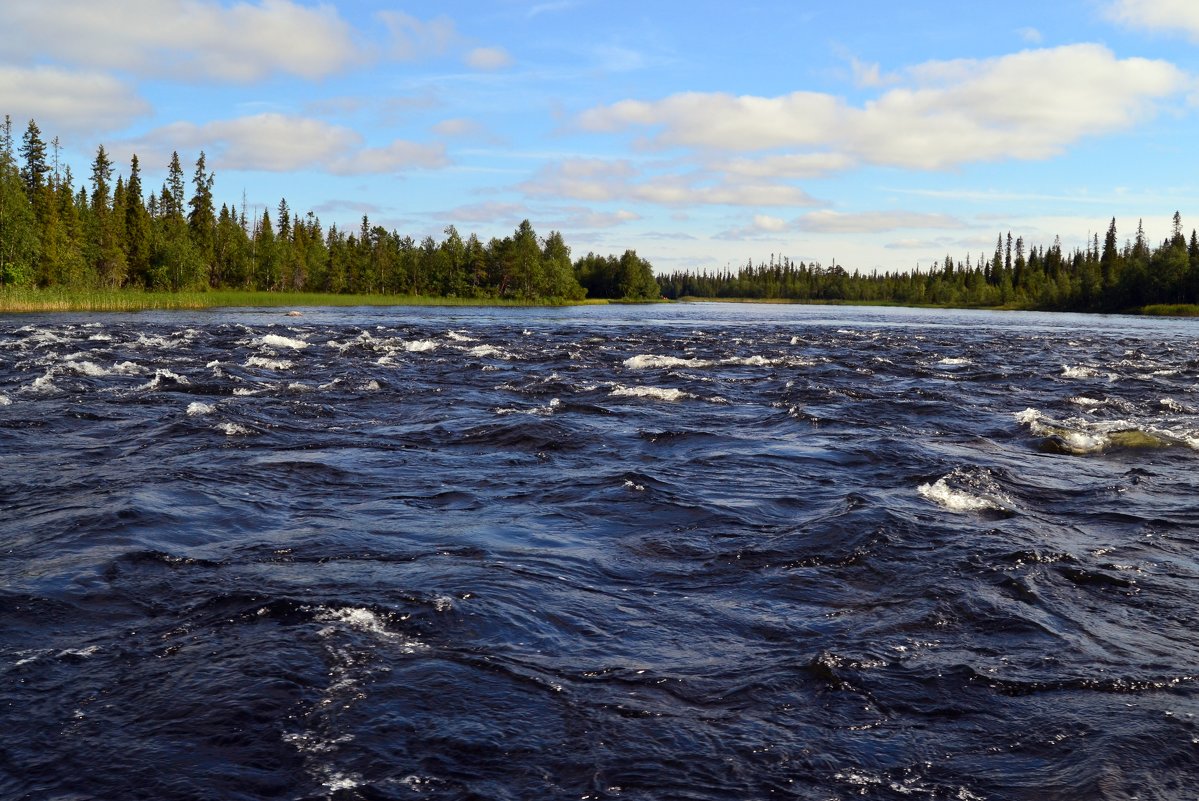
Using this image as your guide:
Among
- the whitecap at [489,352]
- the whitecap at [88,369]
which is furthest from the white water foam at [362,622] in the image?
the whitecap at [489,352]

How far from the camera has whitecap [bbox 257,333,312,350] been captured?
35247 mm

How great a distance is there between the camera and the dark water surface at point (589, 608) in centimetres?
506

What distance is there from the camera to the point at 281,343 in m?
36.7

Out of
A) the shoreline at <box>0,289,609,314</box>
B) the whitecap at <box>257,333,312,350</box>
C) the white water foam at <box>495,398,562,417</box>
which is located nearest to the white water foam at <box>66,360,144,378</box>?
the whitecap at <box>257,333,312,350</box>

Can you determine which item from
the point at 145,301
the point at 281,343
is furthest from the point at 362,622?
the point at 145,301

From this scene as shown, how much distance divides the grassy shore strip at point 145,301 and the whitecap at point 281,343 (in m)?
29.8

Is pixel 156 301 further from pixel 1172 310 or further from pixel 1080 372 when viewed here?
pixel 1172 310

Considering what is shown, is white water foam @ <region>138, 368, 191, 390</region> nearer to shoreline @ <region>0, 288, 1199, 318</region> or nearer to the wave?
the wave

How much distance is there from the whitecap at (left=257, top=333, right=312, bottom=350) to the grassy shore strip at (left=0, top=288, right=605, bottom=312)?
29843 mm

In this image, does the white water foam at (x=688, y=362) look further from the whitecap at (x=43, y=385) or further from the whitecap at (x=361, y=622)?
the whitecap at (x=361, y=622)

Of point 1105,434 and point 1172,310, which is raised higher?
point 1172,310

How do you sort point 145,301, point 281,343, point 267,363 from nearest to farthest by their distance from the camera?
point 267,363, point 281,343, point 145,301

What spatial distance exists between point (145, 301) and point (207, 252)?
50389 mm

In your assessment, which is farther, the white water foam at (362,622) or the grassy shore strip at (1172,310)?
the grassy shore strip at (1172,310)
